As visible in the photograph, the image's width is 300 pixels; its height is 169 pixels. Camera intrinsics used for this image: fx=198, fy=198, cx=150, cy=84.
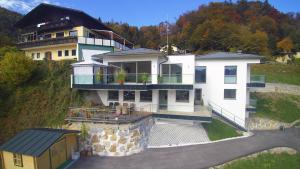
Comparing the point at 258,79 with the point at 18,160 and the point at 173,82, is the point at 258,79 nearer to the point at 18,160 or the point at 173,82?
the point at 173,82

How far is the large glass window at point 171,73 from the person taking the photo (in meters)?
19.1

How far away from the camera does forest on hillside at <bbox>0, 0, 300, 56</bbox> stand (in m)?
51.0

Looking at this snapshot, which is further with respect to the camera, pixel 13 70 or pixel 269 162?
pixel 13 70

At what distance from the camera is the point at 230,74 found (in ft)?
73.8

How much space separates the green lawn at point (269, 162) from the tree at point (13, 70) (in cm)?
2031

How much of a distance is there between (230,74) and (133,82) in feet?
36.5

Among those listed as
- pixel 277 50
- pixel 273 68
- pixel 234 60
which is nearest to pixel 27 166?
pixel 234 60

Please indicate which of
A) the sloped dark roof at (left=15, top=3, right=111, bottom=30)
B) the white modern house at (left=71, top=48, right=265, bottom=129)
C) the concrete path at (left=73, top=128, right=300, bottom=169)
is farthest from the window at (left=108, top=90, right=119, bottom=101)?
the sloped dark roof at (left=15, top=3, right=111, bottom=30)

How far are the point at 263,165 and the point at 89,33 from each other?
94.5 ft

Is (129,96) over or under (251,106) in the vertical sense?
over

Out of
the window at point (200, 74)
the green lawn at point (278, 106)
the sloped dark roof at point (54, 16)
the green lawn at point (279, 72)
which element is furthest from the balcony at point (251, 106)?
the sloped dark roof at point (54, 16)

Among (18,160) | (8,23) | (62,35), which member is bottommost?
(18,160)

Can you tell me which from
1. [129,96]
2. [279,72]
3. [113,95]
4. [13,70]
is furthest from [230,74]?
[279,72]

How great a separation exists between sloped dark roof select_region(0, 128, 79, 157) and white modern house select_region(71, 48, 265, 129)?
275 inches
